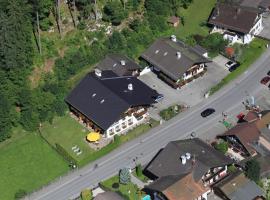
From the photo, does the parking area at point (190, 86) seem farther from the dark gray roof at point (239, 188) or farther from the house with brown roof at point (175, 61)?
the dark gray roof at point (239, 188)

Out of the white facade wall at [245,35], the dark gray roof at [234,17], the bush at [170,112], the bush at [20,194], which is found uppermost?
the dark gray roof at [234,17]

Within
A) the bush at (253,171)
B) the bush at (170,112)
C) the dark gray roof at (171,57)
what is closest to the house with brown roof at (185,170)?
the bush at (253,171)

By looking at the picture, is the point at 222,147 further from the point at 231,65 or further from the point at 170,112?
the point at 231,65

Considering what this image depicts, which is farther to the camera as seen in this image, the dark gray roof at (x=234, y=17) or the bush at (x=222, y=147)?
the dark gray roof at (x=234, y=17)

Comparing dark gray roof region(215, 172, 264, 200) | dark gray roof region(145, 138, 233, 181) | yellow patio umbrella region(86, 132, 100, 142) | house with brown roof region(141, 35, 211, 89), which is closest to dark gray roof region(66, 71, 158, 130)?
yellow patio umbrella region(86, 132, 100, 142)

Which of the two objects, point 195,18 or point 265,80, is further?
point 195,18

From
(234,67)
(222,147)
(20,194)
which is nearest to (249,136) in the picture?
(222,147)

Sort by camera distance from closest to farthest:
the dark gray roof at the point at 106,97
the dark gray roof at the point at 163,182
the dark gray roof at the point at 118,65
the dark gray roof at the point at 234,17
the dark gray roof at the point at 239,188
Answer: the dark gray roof at the point at 163,182, the dark gray roof at the point at 239,188, the dark gray roof at the point at 106,97, the dark gray roof at the point at 118,65, the dark gray roof at the point at 234,17

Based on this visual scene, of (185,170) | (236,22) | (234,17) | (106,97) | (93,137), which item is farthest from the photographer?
(234,17)

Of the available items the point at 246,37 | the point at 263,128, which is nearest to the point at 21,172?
the point at 263,128
